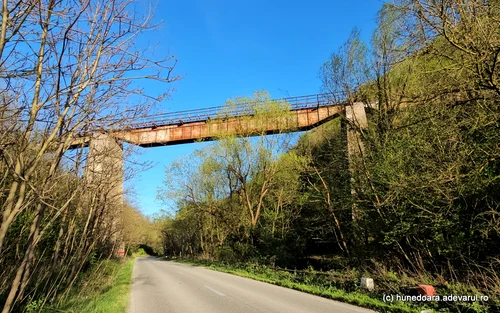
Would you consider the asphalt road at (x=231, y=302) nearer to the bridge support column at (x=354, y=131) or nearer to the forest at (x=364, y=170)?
the forest at (x=364, y=170)

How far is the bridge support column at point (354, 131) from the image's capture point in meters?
16.6

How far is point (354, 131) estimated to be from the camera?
17047 mm

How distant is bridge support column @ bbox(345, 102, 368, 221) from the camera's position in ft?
54.4

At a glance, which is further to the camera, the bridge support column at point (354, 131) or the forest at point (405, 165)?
the bridge support column at point (354, 131)

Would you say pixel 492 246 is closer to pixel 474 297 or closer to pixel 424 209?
pixel 424 209

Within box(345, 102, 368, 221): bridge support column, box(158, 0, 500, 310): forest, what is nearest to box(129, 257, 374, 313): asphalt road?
box(158, 0, 500, 310): forest

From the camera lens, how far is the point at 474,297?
7906 mm

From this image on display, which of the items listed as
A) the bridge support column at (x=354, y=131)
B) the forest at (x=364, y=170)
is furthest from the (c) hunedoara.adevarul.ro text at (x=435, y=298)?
the bridge support column at (x=354, y=131)

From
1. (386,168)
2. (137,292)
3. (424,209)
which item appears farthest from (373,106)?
(137,292)

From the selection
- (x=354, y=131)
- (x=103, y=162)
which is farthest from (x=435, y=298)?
(x=354, y=131)

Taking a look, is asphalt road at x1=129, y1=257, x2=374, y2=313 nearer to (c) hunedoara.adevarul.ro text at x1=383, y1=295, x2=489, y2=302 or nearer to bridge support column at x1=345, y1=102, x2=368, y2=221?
(c) hunedoara.adevarul.ro text at x1=383, y1=295, x2=489, y2=302

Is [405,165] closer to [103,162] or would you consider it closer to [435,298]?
[435,298]

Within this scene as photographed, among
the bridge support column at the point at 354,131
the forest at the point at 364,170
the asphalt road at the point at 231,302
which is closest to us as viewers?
the forest at the point at 364,170

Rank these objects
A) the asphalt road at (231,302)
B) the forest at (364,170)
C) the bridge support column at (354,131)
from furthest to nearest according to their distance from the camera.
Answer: the bridge support column at (354,131)
the asphalt road at (231,302)
the forest at (364,170)
